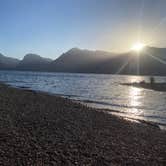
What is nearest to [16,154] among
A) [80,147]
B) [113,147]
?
[80,147]

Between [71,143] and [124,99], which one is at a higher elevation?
[71,143]

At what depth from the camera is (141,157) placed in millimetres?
13594

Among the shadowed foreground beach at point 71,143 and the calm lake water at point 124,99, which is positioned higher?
the shadowed foreground beach at point 71,143

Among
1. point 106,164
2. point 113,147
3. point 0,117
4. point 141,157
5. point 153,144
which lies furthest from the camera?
point 0,117

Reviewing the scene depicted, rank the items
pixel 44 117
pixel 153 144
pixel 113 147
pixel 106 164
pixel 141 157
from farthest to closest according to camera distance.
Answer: pixel 44 117, pixel 153 144, pixel 113 147, pixel 141 157, pixel 106 164

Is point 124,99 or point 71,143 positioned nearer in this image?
point 71,143

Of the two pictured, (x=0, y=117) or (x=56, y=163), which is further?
(x=0, y=117)

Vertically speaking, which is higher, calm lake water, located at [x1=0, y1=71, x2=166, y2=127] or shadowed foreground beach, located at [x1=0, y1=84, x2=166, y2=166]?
shadowed foreground beach, located at [x1=0, y1=84, x2=166, y2=166]

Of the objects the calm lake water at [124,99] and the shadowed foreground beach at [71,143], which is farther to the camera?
the calm lake water at [124,99]

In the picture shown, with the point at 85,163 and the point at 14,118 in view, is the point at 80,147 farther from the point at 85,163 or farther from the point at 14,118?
the point at 14,118

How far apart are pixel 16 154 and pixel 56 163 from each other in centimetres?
153

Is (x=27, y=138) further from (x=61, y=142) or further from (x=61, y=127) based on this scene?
(x=61, y=127)

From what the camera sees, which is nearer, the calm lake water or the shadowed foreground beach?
the shadowed foreground beach

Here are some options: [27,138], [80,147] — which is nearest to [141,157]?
[80,147]
